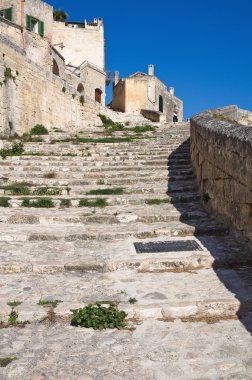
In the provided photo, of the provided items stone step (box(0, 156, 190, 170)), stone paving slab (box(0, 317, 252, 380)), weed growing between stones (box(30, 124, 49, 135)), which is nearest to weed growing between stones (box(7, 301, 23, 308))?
stone paving slab (box(0, 317, 252, 380))

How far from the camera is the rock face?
3.08 metres

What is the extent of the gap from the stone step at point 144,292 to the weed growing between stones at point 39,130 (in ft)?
37.6

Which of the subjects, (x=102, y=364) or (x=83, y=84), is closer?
(x=102, y=364)

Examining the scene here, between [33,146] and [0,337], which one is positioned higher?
[33,146]

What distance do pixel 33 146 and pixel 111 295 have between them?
9.64 metres

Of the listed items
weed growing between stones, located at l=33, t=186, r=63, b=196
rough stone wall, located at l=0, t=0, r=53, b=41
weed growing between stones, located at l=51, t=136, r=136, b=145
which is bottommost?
weed growing between stones, located at l=33, t=186, r=63, b=196

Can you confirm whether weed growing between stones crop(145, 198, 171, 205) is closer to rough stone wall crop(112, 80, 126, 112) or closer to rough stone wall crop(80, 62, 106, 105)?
rough stone wall crop(80, 62, 106, 105)

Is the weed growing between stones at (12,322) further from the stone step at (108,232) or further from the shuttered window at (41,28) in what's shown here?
the shuttered window at (41,28)

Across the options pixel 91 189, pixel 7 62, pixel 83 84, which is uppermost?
pixel 83 84

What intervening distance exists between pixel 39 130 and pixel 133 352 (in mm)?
13786

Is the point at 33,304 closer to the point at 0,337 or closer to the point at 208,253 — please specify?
the point at 0,337

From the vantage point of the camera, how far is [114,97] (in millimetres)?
42469

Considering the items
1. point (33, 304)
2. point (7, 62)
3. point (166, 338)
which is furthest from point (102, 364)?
point (7, 62)

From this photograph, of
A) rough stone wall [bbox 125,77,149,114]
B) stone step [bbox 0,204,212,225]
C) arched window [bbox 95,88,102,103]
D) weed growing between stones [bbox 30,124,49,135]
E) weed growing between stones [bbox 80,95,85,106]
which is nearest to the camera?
stone step [bbox 0,204,212,225]
